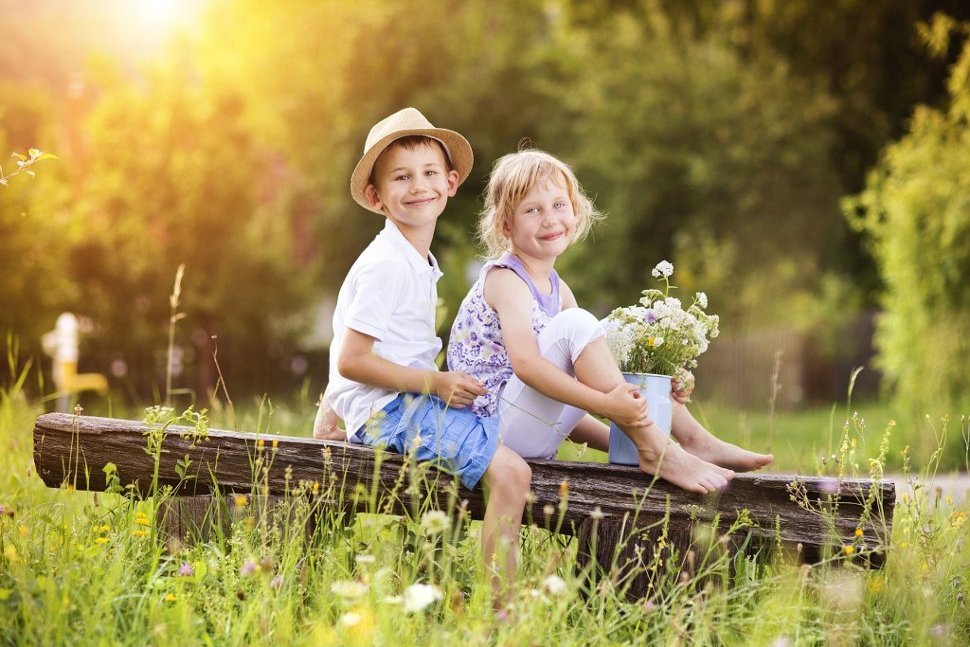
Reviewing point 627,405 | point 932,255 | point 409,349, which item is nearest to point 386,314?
point 409,349

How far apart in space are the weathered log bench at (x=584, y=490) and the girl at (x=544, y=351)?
0.35ft

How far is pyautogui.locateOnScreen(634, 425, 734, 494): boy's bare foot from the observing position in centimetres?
326

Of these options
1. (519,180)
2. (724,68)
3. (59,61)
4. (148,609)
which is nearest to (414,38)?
(724,68)

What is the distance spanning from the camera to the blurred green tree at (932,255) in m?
8.45

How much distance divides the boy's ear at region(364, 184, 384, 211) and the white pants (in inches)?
32.4

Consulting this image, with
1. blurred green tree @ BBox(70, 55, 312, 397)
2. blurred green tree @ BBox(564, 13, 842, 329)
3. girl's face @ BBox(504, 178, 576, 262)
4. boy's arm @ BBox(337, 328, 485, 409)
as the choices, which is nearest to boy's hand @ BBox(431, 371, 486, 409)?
boy's arm @ BBox(337, 328, 485, 409)

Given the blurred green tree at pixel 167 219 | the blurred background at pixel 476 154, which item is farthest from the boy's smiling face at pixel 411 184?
the blurred green tree at pixel 167 219

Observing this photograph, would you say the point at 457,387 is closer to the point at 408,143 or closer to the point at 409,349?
the point at 409,349

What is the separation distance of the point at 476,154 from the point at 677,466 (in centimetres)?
1451

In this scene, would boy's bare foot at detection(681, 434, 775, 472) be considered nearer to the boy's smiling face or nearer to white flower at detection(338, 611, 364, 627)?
the boy's smiling face

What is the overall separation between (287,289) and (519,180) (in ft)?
38.7

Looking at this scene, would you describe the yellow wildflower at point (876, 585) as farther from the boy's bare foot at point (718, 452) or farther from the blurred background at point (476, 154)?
the blurred background at point (476, 154)

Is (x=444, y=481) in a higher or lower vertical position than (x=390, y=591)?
higher

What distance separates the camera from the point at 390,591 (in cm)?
296
